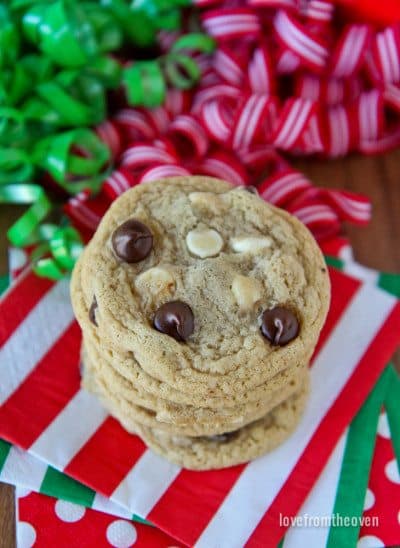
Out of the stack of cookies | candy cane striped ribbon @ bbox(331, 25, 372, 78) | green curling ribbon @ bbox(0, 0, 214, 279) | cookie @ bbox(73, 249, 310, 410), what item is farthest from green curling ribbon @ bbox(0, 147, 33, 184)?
candy cane striped ribbon @ bbox(331, 25, 372, 78)

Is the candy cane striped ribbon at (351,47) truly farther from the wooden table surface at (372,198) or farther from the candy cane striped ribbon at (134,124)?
the candy cane striped ribbon at (134,124)

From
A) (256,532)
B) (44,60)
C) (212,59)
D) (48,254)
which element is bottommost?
(256,532)

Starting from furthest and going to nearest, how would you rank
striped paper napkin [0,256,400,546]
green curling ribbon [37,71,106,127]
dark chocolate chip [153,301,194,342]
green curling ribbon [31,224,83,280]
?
green curling ribbon [37,71,106,127]
green curling ribbon [31,224,83,280]
striped paper napkin [0,256,400,546]
dark chocolate chip [153,301,194,342]

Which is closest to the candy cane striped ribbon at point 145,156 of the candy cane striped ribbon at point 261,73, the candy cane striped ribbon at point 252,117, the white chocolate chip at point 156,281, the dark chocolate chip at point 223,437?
the candy cane striped ribbon at point 252,117

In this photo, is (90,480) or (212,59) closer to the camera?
(90,480)

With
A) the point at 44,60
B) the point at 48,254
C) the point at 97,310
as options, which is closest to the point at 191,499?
the point at 97,310

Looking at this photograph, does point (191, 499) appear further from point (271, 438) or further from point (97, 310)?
point (97, 310)

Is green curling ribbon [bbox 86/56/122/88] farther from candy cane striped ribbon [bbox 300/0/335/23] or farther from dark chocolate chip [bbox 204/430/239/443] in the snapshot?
dark chocolate chip [bbox 204/430/239/443]
